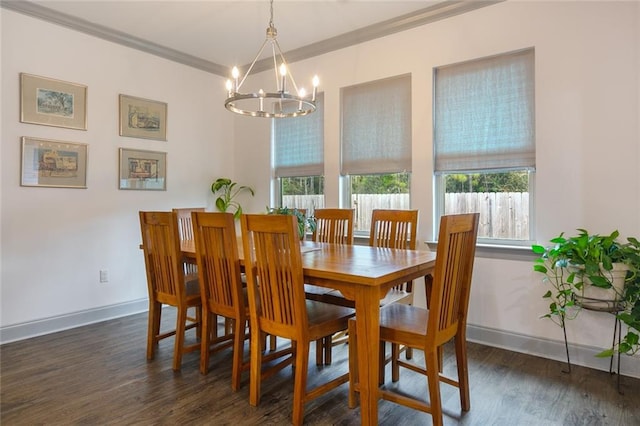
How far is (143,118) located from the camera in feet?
13.4

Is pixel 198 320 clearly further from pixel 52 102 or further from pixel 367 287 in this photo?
pixel 52 102

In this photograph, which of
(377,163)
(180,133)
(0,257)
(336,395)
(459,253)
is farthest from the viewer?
(180,133)

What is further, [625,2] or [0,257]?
[0,257]

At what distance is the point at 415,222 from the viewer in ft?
9.47

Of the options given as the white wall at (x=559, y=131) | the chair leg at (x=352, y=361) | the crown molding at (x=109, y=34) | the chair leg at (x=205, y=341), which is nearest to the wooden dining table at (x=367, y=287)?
the chair leg at (x=352, y=361)

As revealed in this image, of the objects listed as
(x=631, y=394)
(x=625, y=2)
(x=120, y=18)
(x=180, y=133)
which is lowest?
(x=631, y=394)

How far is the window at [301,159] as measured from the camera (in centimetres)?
429

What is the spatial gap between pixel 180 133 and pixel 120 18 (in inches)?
50.3

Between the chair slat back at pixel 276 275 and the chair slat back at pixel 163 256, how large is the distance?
2.27 feet

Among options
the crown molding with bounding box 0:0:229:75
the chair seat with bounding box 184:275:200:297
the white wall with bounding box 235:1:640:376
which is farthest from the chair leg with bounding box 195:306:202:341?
the crown molding with bounding box 0:0:229:75

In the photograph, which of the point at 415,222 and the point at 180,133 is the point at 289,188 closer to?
the point at 180,133

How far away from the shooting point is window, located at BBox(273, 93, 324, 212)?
4.29 metres

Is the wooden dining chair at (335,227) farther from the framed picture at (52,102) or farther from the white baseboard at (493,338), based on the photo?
the framed picture at (52,102)

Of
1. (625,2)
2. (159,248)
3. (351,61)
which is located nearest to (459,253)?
(159,248)
